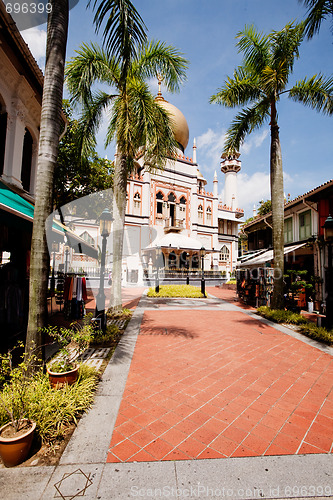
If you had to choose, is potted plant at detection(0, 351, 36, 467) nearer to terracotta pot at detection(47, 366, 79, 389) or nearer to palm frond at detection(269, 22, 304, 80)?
terracotta pot at detection(47, 366, 79, 389)

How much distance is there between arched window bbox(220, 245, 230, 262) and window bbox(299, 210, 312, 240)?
83.9ft

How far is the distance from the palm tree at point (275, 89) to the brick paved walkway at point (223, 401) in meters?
4.91

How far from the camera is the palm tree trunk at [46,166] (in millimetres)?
3496

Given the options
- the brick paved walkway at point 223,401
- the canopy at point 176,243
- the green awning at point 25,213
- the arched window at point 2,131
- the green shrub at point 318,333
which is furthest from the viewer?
the canopy at point 176,243

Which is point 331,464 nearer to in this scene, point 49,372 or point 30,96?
point 49,372

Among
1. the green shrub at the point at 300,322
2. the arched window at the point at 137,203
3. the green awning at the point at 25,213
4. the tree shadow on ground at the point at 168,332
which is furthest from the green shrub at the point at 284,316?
the arched window at the point at 137,203

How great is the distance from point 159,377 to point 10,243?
6.17m

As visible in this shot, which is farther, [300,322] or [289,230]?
[289,230]

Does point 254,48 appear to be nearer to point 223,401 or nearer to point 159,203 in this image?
point 223,401

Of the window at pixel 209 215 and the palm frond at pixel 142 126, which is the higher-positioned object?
the window at pixel 209 215

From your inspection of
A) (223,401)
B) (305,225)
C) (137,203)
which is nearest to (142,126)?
(223,401)

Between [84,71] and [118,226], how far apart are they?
16.4 ft

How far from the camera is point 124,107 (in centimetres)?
816

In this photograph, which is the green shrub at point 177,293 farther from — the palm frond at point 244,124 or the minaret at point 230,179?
the minaret at point 230,179
